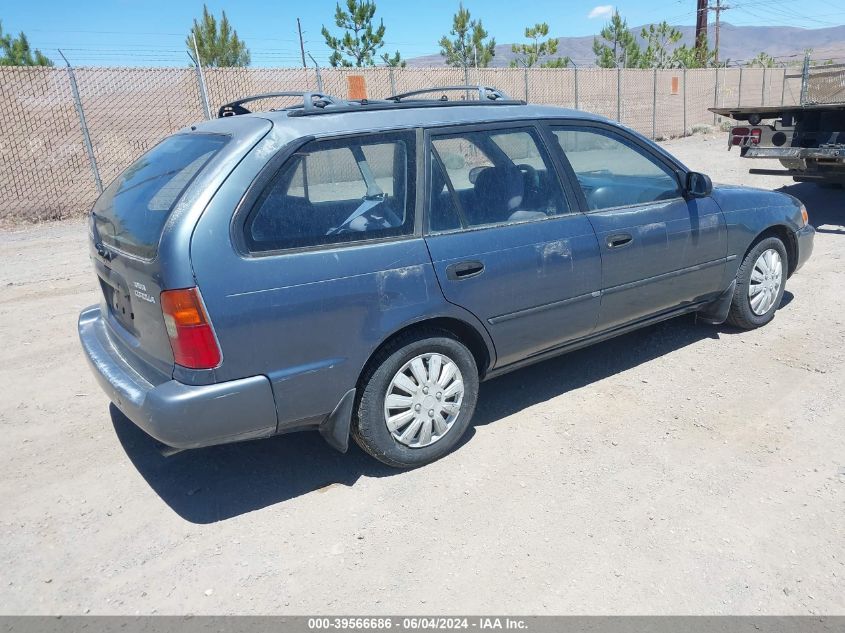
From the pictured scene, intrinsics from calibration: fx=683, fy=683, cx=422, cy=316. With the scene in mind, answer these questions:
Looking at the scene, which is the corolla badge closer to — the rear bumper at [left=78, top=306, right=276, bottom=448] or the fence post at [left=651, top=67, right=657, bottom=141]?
the rear bumper at [left=78, top=306, right=276, bottom=448]

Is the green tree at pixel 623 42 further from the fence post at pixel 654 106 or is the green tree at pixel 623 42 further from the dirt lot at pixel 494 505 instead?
the dirt lot at pixel 494 505

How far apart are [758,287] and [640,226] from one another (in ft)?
4.86

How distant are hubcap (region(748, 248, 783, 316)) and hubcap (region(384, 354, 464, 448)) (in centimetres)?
270

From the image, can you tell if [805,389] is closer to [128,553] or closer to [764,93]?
[128,553]

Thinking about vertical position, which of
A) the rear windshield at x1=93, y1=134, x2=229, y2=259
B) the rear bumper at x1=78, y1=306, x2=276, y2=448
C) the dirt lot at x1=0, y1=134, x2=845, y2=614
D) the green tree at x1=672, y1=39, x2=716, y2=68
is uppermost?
the green tree at x1=672, y1=39, x2=716, y2=68

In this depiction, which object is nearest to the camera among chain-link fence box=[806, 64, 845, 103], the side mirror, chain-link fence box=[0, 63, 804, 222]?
the side mirror

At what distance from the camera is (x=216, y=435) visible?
2.94 meters

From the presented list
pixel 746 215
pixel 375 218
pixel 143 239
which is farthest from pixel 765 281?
pixel 143 239

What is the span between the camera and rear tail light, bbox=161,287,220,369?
2.79 m

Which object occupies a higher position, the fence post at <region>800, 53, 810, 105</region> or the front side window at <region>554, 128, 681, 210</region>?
the fence post at <region>800, 53, 810, 105</region>

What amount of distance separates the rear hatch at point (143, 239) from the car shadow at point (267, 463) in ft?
1.93

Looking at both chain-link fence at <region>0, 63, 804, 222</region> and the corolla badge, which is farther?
chain-link fence at <region>0, 63, 804, 222</region>

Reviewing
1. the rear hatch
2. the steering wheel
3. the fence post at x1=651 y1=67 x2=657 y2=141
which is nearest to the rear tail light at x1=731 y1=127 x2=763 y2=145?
the steering wheel

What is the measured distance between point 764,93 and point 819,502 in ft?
106
